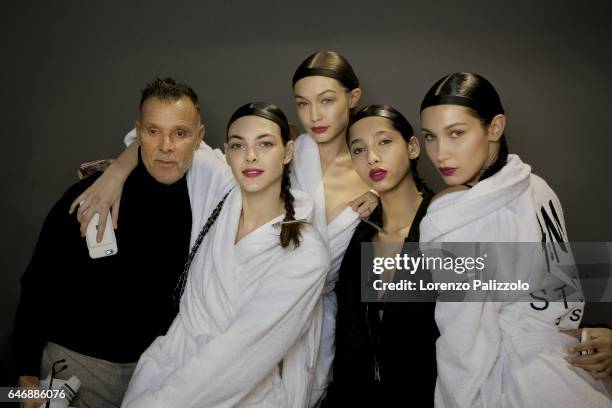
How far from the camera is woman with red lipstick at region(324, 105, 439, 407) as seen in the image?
73.6 inches

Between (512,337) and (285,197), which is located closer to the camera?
(512,337)

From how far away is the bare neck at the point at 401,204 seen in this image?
2.09 m

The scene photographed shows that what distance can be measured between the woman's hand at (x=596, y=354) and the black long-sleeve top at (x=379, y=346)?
414 millimetres

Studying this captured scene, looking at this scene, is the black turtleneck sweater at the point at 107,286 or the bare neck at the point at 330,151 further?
the bare neck at the point at 330,151

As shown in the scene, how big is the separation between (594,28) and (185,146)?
2049 mm

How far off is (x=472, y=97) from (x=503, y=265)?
53 cm

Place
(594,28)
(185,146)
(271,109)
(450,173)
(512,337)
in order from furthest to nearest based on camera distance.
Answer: (594,28)
(185,146)
(271,109)
(450,173)
(512,337)

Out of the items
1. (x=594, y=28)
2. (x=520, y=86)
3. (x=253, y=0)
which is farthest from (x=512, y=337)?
(x=253, y=0)

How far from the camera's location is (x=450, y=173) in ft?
6.02

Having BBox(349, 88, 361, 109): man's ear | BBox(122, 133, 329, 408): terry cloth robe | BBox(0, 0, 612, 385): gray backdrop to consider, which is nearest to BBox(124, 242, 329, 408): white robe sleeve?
BBox(122, 133, 329, 408): terry cloth robe

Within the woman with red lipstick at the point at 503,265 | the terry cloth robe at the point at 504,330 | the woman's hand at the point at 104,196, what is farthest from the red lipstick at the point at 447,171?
the woman's hand at the point at 104,196

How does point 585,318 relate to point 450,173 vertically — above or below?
below

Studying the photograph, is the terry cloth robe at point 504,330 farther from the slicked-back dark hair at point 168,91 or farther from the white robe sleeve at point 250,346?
the slicked-back dark hair at point 168,91

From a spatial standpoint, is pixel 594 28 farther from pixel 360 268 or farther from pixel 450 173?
pixel 360 268
